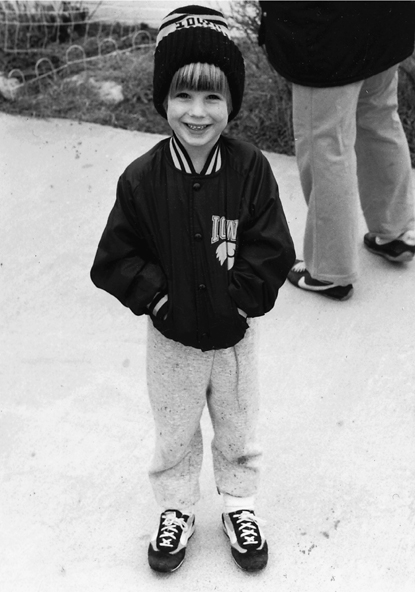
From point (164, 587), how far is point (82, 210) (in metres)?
2.29

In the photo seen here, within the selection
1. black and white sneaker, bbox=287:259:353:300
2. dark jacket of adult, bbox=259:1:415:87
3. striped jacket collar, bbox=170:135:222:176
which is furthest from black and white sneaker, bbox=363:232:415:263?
striped jacket collar, bbox=170:135:222:176

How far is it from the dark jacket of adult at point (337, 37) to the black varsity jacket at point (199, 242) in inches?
45.6

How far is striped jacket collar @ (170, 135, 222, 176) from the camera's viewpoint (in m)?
2.45

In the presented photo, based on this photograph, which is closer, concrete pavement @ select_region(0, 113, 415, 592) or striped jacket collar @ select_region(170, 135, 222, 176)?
striped jacket collar @ select_region(170, 135, 222, 176)

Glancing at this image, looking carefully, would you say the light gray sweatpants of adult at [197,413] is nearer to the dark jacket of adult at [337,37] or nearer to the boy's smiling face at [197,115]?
the boy's smiling face at [197,115]

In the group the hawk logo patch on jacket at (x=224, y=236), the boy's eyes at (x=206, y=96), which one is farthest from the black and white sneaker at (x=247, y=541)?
the boy's eyes at (x=206, y=96)

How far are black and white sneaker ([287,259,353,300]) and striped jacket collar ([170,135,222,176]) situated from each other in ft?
5.20

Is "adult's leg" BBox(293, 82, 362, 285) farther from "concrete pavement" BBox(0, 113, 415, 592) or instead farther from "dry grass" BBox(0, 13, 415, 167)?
"dry grass" BBox(0, 13, 415, 167)

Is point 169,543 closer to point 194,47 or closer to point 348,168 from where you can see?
point 194,47

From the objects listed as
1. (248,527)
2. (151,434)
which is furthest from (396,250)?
(248,527)

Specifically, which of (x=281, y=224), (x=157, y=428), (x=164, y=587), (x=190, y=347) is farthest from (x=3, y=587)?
(x=281, y=224)

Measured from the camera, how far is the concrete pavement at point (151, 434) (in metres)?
2.81

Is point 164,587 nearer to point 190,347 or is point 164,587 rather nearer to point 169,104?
point 190,347

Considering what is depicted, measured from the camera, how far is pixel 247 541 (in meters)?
2.78
